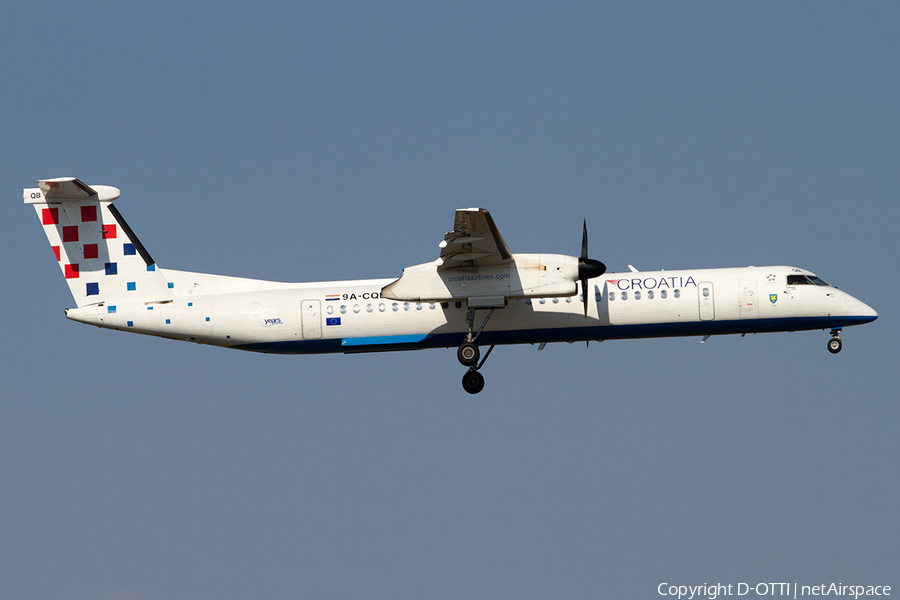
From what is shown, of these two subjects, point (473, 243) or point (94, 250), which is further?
point (94, 250)

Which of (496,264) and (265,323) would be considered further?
(265,323)

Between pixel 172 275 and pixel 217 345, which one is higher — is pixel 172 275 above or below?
above

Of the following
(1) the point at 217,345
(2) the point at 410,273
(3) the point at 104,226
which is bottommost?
(1) the point at 217,345

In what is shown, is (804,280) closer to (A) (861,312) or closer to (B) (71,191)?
(A) (861,312)

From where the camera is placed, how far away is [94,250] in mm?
23984

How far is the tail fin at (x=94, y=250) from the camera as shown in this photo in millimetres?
23656

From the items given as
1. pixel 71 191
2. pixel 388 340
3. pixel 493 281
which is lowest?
pixel 388 340

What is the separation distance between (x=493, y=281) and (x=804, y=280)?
301 inches

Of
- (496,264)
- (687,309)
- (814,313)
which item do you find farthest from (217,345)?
(814,313)

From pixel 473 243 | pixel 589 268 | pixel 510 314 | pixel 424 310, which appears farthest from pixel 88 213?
pixel 589 268

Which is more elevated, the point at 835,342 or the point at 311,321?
the point at 311,321

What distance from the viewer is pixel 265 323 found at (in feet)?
76.2

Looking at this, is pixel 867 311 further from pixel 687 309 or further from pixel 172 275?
pixel 172 275

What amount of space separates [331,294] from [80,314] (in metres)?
6.04
